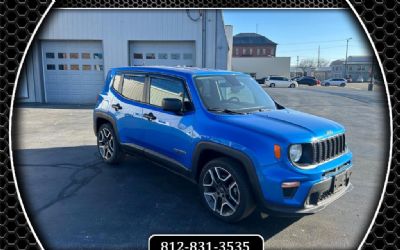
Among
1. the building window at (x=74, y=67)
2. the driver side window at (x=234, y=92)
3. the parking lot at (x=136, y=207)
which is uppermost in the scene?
the building window at (x=74, y=67)

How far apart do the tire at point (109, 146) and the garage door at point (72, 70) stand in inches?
367

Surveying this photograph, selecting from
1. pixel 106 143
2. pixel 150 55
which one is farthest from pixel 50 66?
pixel 106 143

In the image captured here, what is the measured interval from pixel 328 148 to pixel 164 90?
2200mm

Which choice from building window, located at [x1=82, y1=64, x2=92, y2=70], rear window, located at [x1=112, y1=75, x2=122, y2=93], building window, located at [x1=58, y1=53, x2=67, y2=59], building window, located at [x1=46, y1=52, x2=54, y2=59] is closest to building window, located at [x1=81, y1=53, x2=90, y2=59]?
building window, located at [x1=82, y1=64, x2=92, y2=70]

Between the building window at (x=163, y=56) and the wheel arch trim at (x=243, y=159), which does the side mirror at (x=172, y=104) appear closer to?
the wheel arch trim at (x=243, y=159)

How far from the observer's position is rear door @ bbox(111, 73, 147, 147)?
13.5ft

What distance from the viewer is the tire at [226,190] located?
2887mm

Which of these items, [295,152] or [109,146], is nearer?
[295,152]

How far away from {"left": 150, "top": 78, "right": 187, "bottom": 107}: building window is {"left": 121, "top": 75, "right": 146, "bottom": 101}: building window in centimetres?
26

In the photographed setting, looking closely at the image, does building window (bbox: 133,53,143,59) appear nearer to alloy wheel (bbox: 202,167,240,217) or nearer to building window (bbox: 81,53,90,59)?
building window (bbox: 81,53,90,59)

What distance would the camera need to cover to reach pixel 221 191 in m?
3.12

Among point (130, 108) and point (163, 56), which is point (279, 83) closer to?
point (163, 56)

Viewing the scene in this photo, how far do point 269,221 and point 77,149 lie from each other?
4.47 metres

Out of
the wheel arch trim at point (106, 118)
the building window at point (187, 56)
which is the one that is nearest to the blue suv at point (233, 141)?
the wheel arch trim at point (106, 118)
